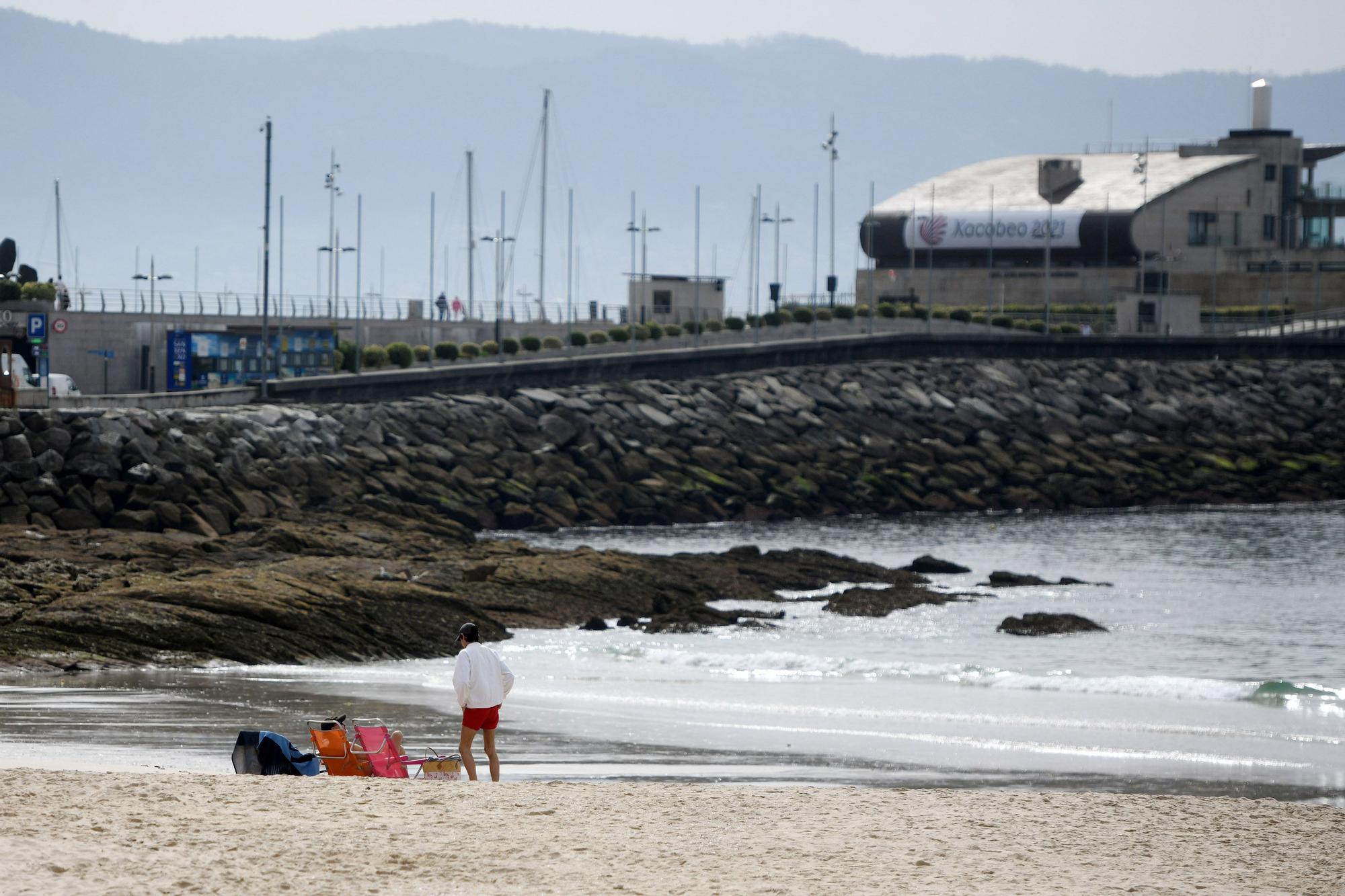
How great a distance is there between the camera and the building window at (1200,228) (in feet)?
351

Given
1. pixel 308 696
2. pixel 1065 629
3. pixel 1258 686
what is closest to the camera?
pixel 308 696

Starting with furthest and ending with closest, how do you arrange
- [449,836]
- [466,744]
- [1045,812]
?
[466,744], [1045,812], [449,836]

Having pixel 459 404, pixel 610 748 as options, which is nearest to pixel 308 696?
pixel 610 748

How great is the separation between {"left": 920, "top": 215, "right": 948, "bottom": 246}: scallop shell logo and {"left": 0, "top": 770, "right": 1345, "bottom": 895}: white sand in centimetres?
9779

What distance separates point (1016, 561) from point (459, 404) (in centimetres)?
2115

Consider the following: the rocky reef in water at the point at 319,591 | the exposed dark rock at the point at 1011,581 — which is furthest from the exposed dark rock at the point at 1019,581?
the rocky reef in water at the point at 319,591

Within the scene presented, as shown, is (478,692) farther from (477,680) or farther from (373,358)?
(373,358)

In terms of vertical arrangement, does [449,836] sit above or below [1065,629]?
above

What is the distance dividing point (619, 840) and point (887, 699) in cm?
1248

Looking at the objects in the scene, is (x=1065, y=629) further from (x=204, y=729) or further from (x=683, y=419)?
(x=683, y=419)

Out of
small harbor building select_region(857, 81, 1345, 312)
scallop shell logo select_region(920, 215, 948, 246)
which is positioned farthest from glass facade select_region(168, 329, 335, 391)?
scallop shell logo select_region(920, 215, 948, 246)

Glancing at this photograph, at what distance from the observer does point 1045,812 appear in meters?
15.3

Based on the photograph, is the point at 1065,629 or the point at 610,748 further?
the point at 1065,629

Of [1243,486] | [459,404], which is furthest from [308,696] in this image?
[1243,486]
